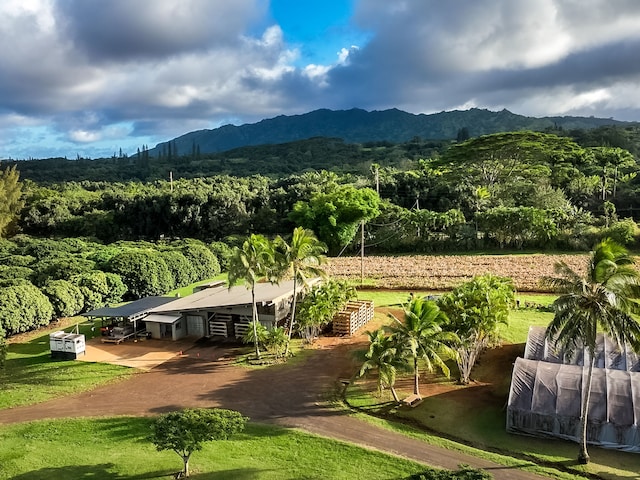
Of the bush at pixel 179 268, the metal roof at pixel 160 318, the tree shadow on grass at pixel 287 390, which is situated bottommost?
the tree shadow on grass at pixel 287 390

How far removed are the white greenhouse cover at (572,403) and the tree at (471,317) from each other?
2.78 m

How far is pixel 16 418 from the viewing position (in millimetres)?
21094

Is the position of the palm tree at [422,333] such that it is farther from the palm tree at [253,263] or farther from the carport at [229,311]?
the carport at [229,311]

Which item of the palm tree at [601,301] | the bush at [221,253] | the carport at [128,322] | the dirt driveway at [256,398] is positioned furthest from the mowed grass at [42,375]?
the bush at [221,253]

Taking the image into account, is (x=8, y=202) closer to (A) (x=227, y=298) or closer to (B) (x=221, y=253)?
(B) (x=221, y=253)

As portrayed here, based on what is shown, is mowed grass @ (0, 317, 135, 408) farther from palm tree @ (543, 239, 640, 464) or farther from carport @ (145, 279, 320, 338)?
palm tree @ (543, 239, 640, 464)

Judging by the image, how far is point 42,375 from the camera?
84.5 ft

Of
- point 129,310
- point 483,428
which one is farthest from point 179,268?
point 483,428

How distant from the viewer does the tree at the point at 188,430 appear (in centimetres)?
1523

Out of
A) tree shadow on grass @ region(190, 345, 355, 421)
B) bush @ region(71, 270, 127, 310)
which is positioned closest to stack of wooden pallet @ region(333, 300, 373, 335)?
tree shadow on grass @ region(190, 345, 355, 421)

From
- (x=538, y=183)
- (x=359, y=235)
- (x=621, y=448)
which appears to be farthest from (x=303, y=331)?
(x=538, y=183)

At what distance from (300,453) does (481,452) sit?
6.23 metres

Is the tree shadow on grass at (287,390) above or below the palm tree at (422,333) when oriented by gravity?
below

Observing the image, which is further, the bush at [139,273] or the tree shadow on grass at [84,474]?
the bush at [139,273]
